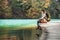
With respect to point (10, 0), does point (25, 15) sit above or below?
below

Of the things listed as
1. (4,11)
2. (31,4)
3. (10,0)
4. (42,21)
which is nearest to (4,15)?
(4,11)

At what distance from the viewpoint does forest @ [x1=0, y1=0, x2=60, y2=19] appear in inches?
537

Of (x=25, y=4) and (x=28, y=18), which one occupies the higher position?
(x=25, y=4)

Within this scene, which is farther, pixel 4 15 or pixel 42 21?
pixel 4 15

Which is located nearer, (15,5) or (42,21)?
(42,21)

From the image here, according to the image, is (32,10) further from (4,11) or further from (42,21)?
(42,21)

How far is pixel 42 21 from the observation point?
988 centimetres

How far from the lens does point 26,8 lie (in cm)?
1387

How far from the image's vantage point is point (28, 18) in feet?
44.6

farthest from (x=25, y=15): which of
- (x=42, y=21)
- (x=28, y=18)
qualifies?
(x=42, y=21)

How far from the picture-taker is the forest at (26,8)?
13.6 m

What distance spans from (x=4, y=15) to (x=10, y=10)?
53 cm

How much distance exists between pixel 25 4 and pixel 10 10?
109cm

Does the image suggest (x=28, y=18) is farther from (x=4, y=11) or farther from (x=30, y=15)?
(x=4, y=11)
